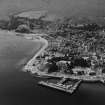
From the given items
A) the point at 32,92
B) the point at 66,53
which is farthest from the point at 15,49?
the point at 32,92

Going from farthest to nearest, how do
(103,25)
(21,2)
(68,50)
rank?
1. (21,2)
2. (103,25)
3. (68,50)

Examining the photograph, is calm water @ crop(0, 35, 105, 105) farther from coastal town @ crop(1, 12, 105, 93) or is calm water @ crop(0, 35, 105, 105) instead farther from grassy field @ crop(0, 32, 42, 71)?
grassy field @ crop(0, 32, 42, 71)

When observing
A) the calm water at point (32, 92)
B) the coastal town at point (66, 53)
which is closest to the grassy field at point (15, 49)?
the calm water at point (32, 92)

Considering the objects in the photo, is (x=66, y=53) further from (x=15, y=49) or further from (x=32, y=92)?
(x=32, y=92)

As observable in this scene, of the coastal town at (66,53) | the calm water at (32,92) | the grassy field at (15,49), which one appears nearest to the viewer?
the calm water at (32,92)

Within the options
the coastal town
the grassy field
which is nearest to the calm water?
the coastal town

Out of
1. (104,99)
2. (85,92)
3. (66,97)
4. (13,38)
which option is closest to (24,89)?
(66,97)

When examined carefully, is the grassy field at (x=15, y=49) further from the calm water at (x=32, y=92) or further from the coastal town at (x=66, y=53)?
the coastal town at (x=66, y=53)

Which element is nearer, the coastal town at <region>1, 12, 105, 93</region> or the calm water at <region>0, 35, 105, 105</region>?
the calm water at <region>0, 35, 105, 105</region>

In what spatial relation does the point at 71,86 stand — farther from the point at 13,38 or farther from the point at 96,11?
the point at 96,11
